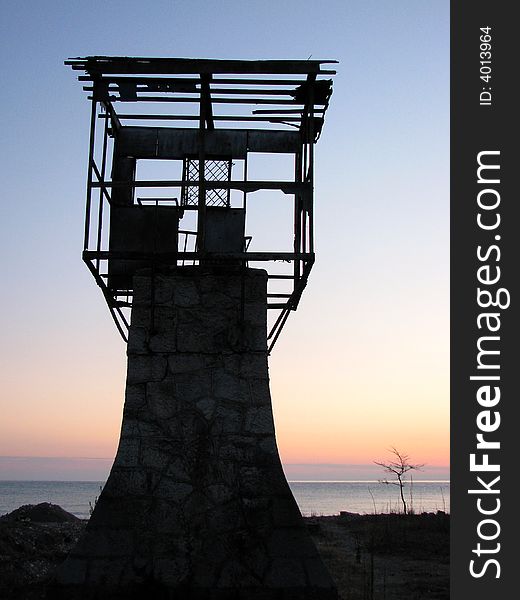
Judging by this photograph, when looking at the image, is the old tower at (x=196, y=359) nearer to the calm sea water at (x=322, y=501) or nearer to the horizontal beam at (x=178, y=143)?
the horizontal beam at (x=178, y=143)

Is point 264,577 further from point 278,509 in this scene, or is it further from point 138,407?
point 138,407

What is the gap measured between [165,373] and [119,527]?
74.2 inches

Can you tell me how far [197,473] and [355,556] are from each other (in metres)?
9.79

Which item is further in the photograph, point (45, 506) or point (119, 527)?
point (45, 506)

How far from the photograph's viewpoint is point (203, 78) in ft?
35.6

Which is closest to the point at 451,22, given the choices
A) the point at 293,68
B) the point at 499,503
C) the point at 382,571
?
the point at 293,68

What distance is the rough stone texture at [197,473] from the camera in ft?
28.7

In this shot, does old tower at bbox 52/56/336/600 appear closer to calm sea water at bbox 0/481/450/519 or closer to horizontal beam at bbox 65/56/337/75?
horizontal beam at bbox 65/56/337/75

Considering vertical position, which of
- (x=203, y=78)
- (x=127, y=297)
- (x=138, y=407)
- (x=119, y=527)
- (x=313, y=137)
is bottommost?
(x=119, y=527)

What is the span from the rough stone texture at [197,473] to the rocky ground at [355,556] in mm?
2652

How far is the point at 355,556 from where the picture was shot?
58.3ft

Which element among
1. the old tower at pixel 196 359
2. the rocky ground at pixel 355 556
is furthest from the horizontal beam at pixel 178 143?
the rocky ground at pixel 355 556

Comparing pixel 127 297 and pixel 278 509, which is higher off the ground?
pixel 127 297

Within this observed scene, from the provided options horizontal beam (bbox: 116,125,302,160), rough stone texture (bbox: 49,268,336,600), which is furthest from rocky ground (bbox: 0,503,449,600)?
horizontal beam (bbox: 116,125,302,160)
